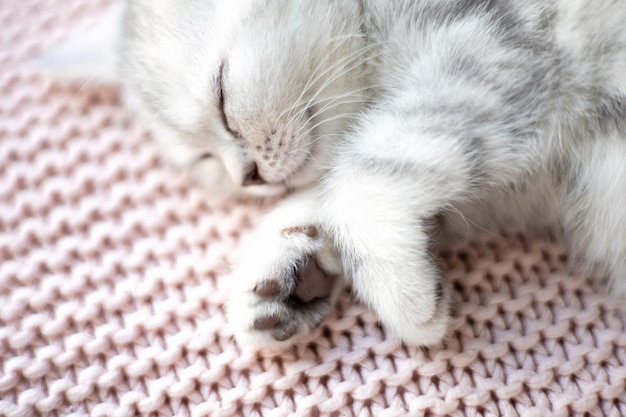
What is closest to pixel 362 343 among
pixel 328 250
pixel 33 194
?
pixel 328 250

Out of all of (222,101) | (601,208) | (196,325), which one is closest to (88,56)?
(222,101)

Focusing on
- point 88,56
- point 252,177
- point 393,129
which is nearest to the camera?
point 393,129

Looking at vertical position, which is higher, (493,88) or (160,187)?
(493,88)

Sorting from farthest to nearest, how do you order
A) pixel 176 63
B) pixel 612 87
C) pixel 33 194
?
pixel 33 194 < pixel 176 63 < pixel 612 87

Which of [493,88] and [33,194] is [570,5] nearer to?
[493,88]

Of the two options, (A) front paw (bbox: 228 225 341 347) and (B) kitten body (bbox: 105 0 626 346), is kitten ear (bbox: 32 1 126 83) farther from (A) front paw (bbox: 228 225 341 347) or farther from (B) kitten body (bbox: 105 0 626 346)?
(A) front paw (bbox: 228 225 341 347)

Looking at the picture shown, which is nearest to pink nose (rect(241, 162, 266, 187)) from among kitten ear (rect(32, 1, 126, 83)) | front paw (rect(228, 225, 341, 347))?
front paw (rect(228, 225, 341, 347))

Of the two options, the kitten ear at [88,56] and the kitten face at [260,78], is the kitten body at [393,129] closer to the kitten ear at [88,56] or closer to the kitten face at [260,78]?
the kitten face at [260,78]

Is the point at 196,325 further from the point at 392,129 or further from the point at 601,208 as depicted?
the point at 601,208
